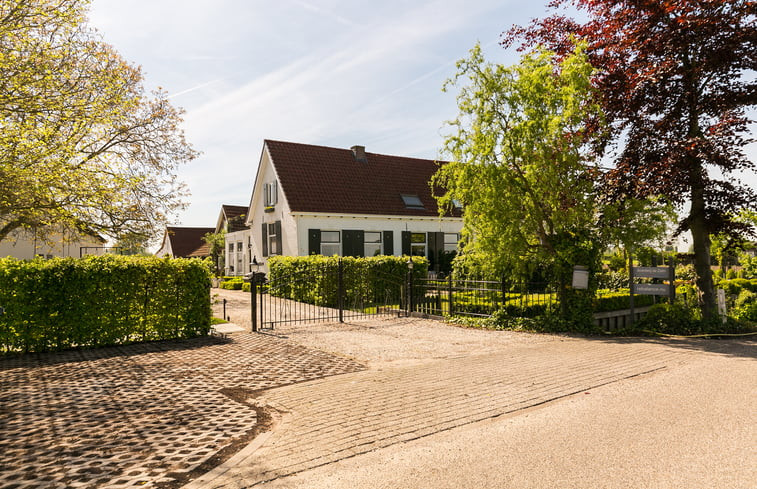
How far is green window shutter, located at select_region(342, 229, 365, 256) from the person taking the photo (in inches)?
962

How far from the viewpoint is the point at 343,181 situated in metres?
26.3

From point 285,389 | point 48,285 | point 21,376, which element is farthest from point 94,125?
point 285,389

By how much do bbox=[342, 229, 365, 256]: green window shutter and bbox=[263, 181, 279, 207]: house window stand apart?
4.25 meters

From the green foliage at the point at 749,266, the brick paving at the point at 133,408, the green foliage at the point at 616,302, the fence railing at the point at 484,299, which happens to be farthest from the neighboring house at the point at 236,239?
the green foliage at the point at 749,266

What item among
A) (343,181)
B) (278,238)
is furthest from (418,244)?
(278,238)

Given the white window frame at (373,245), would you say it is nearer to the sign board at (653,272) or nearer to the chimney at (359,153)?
the chimney at (359,153)

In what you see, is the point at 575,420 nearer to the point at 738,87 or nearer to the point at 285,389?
the point at 285,389

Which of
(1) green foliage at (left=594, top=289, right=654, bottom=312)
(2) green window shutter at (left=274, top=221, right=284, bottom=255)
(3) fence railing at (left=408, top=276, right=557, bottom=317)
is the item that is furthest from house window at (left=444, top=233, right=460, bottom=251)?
(1) green foliage at (left=594, top=289, right=654, bottom=312)

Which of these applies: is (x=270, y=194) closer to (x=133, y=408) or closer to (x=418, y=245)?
(x=418, y=245)

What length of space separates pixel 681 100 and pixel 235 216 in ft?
99.7

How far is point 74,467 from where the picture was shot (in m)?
4.15

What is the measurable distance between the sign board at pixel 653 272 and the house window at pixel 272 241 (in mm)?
17755

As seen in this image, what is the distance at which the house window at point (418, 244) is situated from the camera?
26.6m

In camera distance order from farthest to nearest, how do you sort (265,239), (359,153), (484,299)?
(359,153) → (265,239) → (484,299)
